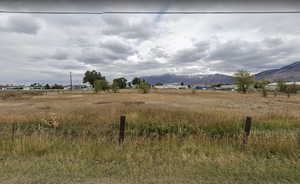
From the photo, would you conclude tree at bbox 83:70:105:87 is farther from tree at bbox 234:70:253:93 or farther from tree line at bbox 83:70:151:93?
tree at bbox 234:70:253:93

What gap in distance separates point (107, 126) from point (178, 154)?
5476 mm

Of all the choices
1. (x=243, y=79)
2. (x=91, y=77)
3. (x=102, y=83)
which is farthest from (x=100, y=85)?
(x=243, y=79)

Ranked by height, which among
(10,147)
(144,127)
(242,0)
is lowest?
(144,127)

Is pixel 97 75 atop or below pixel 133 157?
atop

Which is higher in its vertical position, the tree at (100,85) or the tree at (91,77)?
the tree at (91,77)

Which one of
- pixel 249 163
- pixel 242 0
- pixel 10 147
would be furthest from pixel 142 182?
pixel 242 0

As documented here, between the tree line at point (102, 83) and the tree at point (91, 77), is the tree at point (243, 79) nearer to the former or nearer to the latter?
the tree line at point (102, 83)

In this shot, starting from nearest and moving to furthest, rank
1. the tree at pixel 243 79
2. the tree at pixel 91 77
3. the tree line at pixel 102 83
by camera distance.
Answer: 1. the tree at pixel 243 79
2. the tree line at pixel 102 83
3. the tree at pixel 91 77

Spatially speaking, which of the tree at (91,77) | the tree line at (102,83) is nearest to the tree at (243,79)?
the tree line at (102,83)

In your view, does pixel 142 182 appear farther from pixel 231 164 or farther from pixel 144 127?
pixel 144 127

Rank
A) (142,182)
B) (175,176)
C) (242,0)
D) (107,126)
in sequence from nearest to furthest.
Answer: (142,182) → (175,176) → (242,0) → (107,126)

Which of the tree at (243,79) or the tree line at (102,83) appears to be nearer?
the tree at (243,79)

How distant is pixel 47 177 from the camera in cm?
337

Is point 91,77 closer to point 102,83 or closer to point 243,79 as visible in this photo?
point 102,83
